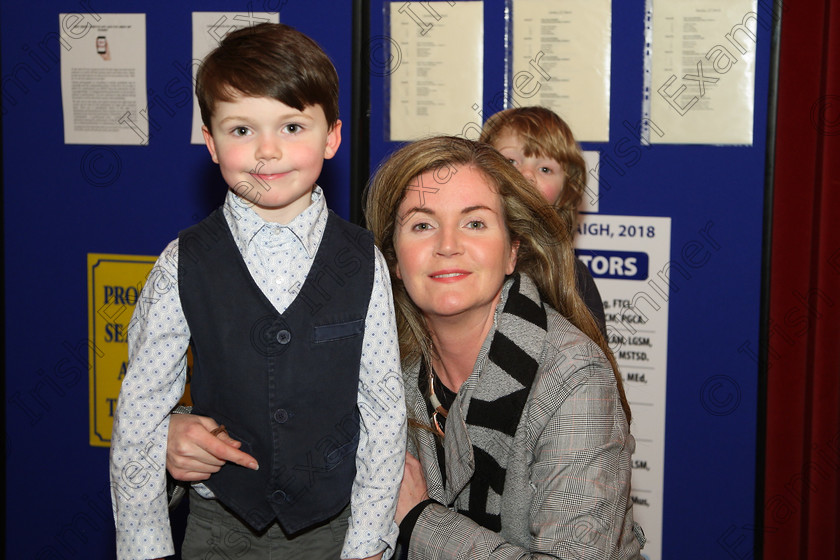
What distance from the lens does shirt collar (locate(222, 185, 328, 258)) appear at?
1.40 m

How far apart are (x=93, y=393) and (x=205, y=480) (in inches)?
70.7

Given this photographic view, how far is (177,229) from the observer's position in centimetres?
293

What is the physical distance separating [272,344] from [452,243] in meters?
0.46

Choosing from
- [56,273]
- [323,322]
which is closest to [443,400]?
[323,322]

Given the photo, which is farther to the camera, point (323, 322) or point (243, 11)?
point (243, 11)

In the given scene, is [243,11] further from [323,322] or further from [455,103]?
[323,322]

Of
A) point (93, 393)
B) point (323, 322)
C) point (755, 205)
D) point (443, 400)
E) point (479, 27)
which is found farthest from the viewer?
point (93, 393)

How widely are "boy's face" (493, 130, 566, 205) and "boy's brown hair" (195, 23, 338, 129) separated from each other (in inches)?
44.1

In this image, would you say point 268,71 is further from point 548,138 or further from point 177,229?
point 177,229

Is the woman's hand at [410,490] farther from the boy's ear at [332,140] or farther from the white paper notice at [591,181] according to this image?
the white paper notice at [591,181]

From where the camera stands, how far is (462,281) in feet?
5.35

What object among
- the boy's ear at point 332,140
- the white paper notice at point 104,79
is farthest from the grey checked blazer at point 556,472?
the white paper notice at point 104,79

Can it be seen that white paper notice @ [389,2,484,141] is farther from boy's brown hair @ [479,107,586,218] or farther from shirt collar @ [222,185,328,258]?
shirt collar @ [222,185,328,258]

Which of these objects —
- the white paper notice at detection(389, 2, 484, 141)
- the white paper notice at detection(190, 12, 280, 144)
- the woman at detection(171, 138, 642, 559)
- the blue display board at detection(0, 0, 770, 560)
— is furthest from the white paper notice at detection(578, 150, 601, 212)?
the white paper notice at detection(190, 12, 280, 144)
